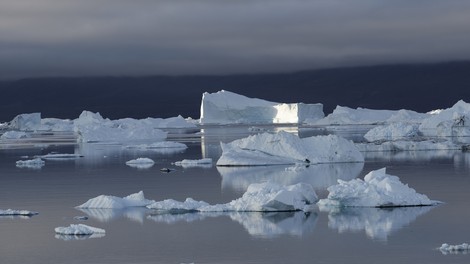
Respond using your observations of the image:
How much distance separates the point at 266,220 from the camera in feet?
40.4

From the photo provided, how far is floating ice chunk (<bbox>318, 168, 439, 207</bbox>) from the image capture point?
1334 cm

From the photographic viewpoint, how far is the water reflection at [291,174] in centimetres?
1778

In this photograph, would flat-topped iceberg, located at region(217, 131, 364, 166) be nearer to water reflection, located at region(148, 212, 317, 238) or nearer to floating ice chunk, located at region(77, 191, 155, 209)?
floating ice chunk, located at region(77, 191, 155, 209)

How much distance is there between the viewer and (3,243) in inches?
432

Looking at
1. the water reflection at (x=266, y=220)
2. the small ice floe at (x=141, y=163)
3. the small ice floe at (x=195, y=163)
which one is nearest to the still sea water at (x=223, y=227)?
the water reflection at (x=266, y=220)

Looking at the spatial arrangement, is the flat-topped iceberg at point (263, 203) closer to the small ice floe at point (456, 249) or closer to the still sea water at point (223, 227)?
the still sea water at point (223, 227)

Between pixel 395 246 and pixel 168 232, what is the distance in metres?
2.92

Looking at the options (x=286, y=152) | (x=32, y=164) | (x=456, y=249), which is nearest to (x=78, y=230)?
(x=456, y=249)

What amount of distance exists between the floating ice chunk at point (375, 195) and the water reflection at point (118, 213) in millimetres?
2706

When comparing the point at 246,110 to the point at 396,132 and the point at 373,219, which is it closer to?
the point at 396,132

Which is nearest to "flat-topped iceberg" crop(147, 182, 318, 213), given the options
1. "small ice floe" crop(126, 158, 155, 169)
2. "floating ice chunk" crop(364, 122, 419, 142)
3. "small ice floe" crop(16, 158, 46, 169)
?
"small ice floe" crop(126, 158, 155, 169)

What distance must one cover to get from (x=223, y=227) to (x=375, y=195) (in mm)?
2629

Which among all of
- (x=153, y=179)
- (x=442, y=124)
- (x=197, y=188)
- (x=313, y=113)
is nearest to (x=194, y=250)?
(x=197, y=188)

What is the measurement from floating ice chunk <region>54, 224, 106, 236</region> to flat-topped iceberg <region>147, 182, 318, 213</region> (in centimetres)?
201
